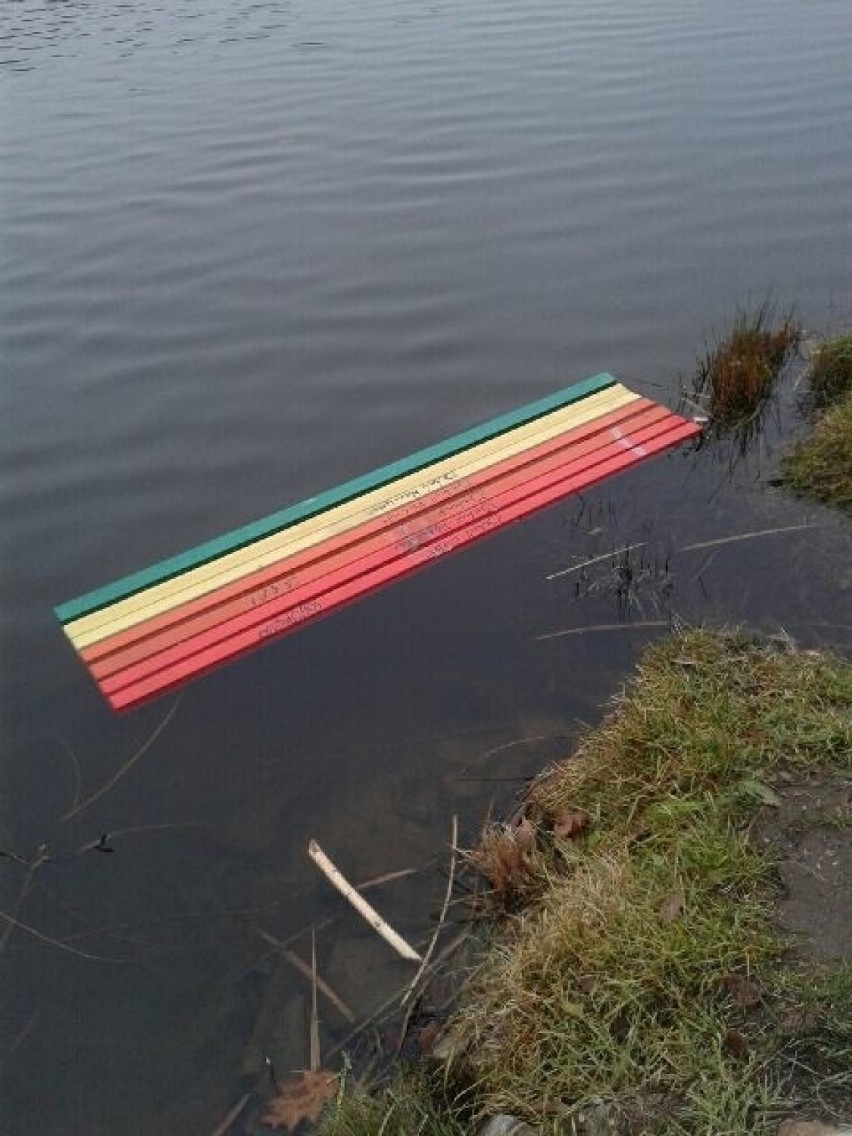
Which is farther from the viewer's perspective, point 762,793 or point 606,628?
point 606,628

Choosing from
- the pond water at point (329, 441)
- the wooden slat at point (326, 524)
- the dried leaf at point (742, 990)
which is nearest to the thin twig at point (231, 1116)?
the pond water at point (329, 441)

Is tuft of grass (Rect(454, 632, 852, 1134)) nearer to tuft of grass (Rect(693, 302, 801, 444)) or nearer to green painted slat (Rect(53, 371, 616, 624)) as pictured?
green painted slat (Rect(53, 371, 616, 624))

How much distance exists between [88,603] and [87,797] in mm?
1398

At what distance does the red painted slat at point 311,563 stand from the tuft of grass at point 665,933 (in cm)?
216

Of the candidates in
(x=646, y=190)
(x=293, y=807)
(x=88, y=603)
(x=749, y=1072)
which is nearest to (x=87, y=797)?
(x=293, y=807)

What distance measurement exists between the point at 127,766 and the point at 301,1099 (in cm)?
201

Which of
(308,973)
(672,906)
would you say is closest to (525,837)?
(672,906)

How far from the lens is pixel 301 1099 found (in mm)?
3600

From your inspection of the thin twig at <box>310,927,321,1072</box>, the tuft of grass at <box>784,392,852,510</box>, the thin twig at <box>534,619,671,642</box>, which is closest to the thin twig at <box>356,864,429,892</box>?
the thin twig at <box>310,927,321,1072</box>

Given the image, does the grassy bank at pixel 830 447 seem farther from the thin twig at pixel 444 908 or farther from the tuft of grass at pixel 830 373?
the thin twig at pixel 444 908

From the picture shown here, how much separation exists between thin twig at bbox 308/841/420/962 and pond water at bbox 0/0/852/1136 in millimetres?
72

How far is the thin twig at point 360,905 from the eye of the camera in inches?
159

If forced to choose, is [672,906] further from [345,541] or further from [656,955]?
[345,541]

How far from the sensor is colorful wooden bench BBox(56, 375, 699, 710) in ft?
18.4
